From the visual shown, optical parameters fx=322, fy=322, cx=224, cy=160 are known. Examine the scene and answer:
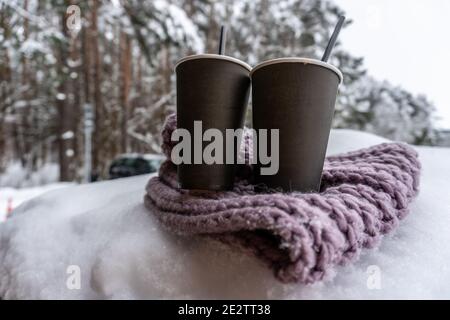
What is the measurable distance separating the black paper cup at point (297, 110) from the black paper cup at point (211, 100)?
0.04m

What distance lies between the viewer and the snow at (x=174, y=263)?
1.47ft

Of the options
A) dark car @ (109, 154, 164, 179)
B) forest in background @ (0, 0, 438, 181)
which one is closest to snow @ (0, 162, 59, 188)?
forest in background @ (0, 0, 438, 181)

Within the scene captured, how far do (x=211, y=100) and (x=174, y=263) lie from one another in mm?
279

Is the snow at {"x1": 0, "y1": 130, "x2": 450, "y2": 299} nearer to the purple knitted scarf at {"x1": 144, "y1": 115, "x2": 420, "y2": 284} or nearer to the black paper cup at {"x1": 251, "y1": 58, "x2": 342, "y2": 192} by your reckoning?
the purple knitted scarf at {"x1": 144, "y1": 115, "x2": 420, "y2": 284}

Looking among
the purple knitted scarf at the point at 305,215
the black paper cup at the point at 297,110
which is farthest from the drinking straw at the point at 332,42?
the purple knitted scarf at the point at 305,215

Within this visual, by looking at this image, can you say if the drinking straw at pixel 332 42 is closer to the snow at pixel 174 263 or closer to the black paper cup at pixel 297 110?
the black paper cup at pixel 297 110

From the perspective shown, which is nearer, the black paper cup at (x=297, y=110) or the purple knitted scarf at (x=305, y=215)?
the purple knitted scarf at (x=305, y=215)

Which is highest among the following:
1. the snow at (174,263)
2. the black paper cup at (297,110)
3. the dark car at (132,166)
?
the black paper cup at (297,110)

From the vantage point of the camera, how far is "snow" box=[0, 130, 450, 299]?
447mm

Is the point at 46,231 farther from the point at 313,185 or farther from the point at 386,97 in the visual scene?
the point at 386,97

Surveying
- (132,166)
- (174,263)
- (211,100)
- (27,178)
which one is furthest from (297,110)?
(27,178)

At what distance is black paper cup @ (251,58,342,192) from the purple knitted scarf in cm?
6

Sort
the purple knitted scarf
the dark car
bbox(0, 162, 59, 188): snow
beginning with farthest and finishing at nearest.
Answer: bbox(0, 162, 59, 188): snow
the dark car
the purple knitted scarf
